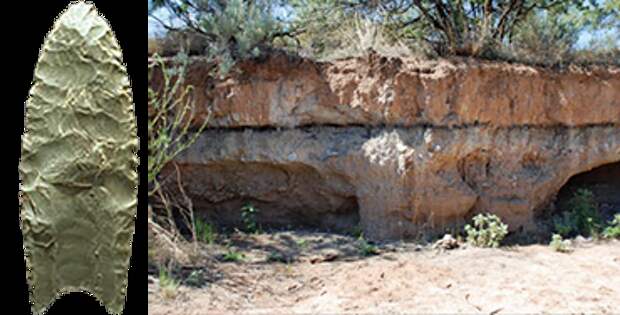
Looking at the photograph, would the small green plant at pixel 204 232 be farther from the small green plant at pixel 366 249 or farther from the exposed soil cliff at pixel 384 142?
the small green plant at pixel 366 249

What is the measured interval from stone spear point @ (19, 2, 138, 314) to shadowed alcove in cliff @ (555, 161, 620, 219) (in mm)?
5764

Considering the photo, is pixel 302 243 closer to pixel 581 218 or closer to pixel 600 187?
pixel 581 218

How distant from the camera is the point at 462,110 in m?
6.11

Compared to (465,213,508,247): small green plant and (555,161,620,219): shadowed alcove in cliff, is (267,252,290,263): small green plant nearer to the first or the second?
(465,213,508,247): small green plant

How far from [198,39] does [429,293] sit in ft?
11.8

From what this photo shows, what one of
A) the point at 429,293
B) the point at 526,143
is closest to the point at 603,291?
the point at 429,293

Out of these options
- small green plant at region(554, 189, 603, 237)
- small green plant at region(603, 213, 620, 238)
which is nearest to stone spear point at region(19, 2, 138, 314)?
small green plant at region(554, 189, 603, 237)

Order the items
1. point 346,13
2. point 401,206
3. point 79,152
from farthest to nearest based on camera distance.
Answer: point 346,13, point 401,206, point 79,152

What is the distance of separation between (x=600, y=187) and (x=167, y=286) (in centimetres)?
553

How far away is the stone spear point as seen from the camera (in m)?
2.42

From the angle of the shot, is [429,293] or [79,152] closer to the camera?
[79,152]

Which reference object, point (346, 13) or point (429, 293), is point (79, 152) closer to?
point (429, 293)

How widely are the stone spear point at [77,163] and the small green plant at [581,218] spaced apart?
511 centimetres

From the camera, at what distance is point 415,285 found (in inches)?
176
